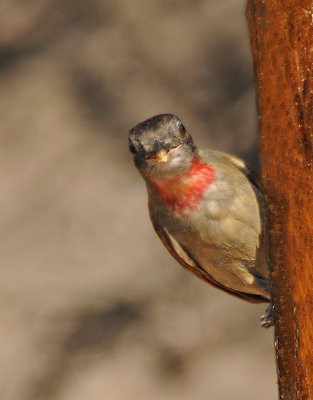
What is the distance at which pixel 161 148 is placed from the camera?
3.40m

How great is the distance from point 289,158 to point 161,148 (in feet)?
3.01

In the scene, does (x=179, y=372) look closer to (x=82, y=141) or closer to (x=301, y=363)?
(x=82, y=141)

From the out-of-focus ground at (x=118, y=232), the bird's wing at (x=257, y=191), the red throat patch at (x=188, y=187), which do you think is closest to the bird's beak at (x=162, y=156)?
the red throat patch at (x=188, y=187)

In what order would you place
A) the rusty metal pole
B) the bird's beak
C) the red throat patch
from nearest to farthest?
the rusty metal pole, the bird's beak, the red throat patch

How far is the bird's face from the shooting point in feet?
11.2

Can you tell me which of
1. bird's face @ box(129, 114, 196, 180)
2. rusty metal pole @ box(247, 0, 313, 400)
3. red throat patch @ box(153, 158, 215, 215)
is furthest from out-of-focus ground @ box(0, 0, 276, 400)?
rusty metal pole @ box(247, 0, 313, 400)

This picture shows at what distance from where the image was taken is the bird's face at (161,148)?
3400 mm

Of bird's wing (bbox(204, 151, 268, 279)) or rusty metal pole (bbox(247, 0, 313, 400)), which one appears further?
bird's wing (bbox(204, 151, 268, 279))

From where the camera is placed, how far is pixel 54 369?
601 cm

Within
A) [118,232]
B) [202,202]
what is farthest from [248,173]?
[118,232]

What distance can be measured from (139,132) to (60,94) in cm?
277

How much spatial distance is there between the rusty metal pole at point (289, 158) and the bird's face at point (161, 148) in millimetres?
858

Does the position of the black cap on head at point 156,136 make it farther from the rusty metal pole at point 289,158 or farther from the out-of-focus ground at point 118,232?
A: the out-of-focus ground at point 118,232

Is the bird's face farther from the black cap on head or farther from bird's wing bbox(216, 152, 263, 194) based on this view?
bird's wing bbox(216, 152, 263, 194)
